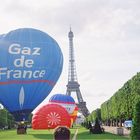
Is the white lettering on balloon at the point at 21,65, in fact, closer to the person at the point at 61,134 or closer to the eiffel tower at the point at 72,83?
the person at the point at 61,134

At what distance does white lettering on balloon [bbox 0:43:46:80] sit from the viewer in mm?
53500

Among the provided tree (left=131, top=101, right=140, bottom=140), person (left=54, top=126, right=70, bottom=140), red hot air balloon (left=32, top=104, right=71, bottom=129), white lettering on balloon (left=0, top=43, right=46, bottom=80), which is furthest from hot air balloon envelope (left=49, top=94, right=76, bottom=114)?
person (left=54, top=126, right=70, bottom=140)

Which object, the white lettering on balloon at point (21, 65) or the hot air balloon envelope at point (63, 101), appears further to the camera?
the hot air balloon envelope at point (63, 101)

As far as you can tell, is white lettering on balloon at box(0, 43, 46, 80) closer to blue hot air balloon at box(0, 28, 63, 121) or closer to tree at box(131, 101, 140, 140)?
blue hot air balloon at box(0, 28, 63, 121)

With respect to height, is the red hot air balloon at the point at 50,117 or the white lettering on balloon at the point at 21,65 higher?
A: the white lettering on balloon at the point at 21,65

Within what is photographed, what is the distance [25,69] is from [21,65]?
0.66 m

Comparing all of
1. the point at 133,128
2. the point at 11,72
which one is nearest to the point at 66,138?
the point at 133,128

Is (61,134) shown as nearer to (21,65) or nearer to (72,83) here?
(21,65)

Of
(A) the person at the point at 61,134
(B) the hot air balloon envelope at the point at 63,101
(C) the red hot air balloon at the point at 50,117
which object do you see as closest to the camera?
(A) the person at the point at 61,134

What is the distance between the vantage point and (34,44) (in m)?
54.6

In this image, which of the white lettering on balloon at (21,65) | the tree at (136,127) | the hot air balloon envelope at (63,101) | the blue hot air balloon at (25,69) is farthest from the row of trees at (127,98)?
the tree at (136,127)

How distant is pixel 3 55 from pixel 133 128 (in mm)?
28933

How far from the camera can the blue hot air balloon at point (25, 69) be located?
53562 millimetres

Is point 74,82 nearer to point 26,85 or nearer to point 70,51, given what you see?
point 70,51
